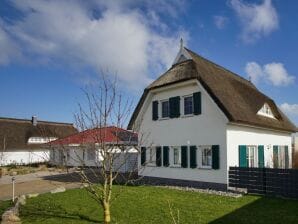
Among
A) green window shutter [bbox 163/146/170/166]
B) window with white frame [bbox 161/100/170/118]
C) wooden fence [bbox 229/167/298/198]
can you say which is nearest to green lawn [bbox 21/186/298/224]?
wooden fence [bbox 229/167/298/198]

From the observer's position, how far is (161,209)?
11.9 m

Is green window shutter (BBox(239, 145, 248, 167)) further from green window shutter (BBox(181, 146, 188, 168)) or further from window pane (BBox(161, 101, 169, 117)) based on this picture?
window pane (BBox(161, 101, 169, 117))

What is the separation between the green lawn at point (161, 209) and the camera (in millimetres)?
10336

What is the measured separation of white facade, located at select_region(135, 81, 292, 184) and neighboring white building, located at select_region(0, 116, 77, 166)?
22.0 m

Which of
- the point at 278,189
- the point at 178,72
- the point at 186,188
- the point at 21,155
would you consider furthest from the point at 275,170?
the point at 21,155

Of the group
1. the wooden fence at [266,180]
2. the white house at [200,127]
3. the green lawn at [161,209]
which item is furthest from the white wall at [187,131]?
the green lawn at [161,209]

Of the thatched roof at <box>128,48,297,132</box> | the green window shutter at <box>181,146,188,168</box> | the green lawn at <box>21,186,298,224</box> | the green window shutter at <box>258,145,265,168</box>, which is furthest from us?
the green window shutter at <box>258,145,265,168</box>

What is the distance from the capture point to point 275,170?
14.9 metres

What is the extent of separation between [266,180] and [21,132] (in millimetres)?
35798

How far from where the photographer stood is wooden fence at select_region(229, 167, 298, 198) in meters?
14.3

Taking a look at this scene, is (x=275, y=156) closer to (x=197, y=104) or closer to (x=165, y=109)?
(x=197, y=104)

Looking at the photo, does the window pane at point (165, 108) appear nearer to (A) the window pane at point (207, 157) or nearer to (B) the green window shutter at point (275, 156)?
(A) the window pane at point (207, 157)

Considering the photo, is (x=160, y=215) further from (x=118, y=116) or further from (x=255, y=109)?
(x=255, y=109)

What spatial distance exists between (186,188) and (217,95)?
5077 millimetres
